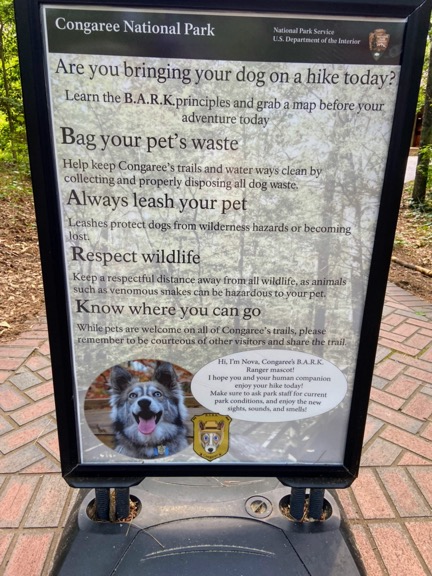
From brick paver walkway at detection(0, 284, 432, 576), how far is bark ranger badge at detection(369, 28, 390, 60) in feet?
5.90

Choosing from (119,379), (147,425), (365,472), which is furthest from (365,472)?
(119,379)

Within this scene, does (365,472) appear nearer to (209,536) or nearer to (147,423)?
(209,536)

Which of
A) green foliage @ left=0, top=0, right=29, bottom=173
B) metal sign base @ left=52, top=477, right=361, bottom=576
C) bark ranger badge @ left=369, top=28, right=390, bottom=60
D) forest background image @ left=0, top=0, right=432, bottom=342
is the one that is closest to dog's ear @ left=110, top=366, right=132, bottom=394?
metal sign base @ left=52, top=477, right=361, bottom=576

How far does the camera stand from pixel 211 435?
1.45m

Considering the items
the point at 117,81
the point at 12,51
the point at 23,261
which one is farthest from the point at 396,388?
the point at 12,51

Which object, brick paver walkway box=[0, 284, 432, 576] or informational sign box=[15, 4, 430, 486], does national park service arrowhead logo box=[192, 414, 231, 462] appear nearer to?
informational sign box=[15, 4, 430, 486]

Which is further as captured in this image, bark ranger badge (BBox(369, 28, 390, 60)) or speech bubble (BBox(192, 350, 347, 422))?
speech bubble (BBox(192, 350, 347, 422))

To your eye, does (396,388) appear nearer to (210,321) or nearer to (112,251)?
(210,321)

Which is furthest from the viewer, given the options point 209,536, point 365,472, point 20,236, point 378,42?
point 20,236

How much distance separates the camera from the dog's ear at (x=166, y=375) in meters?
1.37

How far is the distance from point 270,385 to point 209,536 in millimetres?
607

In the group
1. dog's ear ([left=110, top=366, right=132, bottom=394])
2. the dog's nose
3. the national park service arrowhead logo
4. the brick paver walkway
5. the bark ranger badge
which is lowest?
the brick paver walkway

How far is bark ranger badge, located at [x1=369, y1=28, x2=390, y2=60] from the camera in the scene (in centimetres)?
108

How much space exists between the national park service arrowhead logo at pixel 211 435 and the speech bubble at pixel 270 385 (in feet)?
0.11
